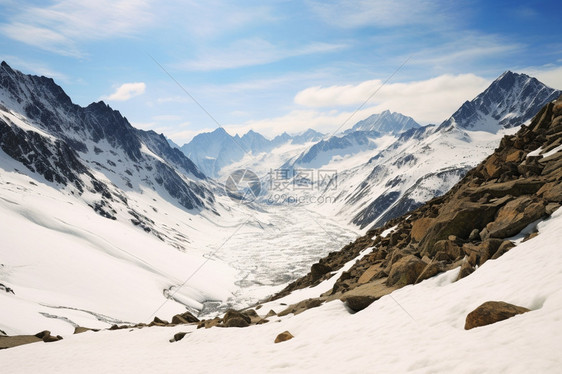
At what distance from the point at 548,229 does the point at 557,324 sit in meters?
6.60

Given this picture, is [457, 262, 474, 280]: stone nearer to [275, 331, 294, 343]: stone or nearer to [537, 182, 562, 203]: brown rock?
[537, 182, 562, 203]: brown rock

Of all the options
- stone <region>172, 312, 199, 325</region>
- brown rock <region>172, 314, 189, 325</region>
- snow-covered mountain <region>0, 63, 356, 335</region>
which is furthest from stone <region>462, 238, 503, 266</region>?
snow-covered mountain <region>0, 63, 356, 335</region>

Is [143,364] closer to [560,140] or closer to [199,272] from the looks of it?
[560,140]

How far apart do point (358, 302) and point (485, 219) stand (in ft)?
24.1

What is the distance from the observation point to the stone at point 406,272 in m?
15.5

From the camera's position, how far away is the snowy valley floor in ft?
25.1

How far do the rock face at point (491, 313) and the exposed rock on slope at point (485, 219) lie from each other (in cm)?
417

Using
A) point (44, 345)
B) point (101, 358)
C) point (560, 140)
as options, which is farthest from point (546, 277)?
point (44, 345)

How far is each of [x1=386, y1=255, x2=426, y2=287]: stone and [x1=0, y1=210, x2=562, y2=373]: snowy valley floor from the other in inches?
30.1

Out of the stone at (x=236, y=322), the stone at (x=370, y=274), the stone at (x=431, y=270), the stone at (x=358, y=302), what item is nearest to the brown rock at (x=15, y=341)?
the stone at (x=236, y=322)

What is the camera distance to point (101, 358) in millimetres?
17953

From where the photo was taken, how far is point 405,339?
33.7ft

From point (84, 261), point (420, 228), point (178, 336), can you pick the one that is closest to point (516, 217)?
point (420, 228)

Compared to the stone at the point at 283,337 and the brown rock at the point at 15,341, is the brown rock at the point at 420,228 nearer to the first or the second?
the stone at the point at 283,337
